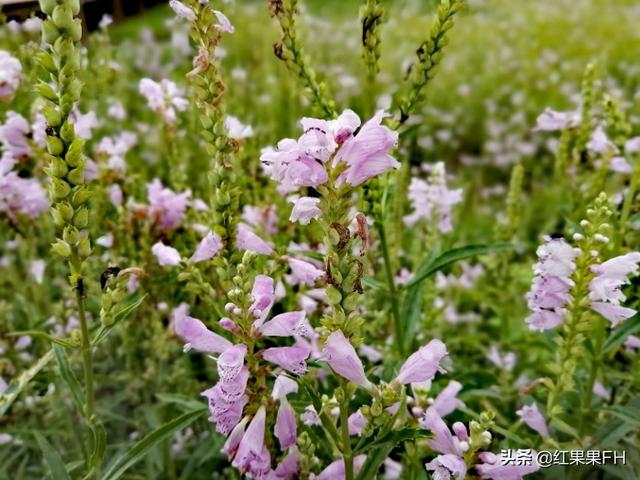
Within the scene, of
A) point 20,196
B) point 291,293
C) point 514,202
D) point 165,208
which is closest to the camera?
point 291,293

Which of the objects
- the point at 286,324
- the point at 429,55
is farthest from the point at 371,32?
the point at 286,324

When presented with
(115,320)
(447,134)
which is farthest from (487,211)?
(115,320)

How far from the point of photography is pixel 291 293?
7.26 ft

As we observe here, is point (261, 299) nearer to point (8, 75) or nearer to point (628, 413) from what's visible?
point (628, 413)

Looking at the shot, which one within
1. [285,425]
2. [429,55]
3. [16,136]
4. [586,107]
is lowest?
[285,425]

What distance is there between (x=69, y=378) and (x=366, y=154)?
0.83 m

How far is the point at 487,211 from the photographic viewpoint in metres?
5.39

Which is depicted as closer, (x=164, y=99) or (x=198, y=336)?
(x=198, y=336)

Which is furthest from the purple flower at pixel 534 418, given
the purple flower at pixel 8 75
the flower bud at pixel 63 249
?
the purple flower at pixel 8 75

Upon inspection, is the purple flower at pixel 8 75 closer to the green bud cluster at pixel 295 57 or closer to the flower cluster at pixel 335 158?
the green bud cluster at pixel 295 57

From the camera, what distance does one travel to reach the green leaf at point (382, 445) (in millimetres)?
1366

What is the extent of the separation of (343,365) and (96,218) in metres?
1.39

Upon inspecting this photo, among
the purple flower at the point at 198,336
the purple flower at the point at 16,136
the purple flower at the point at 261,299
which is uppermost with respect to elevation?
the purple flower at the point at 16,136

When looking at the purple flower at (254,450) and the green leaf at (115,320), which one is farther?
the green leaf at (115,320)
